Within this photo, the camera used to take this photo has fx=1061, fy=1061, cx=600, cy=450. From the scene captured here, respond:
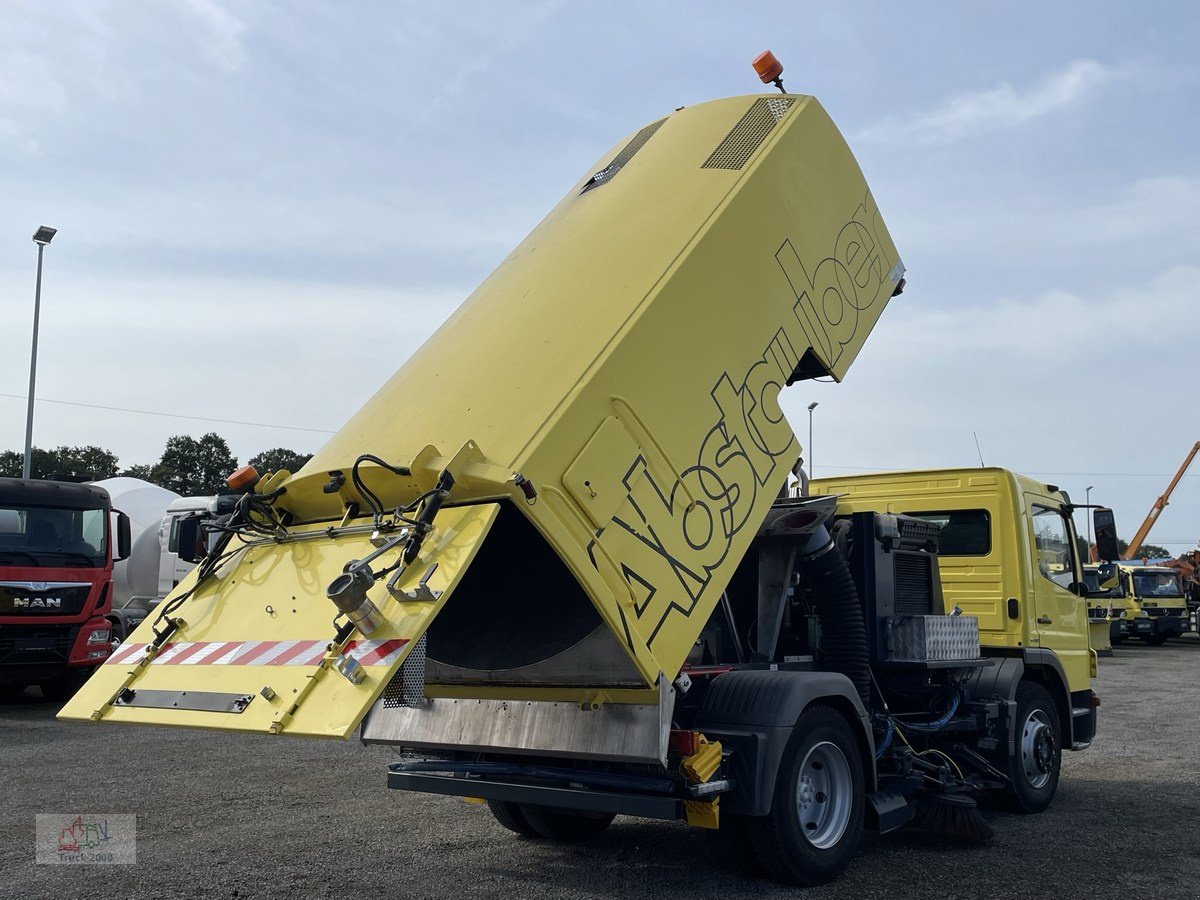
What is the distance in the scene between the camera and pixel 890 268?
267 inches

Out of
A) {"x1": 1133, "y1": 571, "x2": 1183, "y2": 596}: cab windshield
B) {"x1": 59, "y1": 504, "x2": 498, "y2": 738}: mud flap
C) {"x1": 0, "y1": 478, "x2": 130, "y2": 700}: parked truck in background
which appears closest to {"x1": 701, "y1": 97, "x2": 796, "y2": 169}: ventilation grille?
{"x1": 59, "y1": 504, "x2": 498, "y2": 738}: mud flap

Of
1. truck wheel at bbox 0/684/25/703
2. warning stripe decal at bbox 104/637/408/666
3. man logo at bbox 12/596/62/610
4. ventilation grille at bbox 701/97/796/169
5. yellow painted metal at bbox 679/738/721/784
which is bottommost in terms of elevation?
truck wheel at bbox 0/684/25/703

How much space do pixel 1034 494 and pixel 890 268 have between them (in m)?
2.74

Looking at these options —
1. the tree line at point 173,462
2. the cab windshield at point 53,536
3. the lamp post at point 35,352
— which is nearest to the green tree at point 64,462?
the tree line at point 173,462

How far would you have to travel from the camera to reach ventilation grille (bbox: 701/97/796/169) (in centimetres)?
576

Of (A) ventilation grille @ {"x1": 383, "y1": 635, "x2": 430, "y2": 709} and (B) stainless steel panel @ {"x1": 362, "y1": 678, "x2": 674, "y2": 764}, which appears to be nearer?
(A) ventilation grille @ {"x1": 383, "y1": 635, "x2": 430, "y2": 709}

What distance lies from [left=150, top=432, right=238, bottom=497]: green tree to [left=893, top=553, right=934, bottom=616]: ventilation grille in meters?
51.7

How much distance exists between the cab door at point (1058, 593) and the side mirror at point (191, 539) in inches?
233

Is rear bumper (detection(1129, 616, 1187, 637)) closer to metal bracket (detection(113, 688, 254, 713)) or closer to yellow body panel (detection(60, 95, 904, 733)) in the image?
yellow body panel (detection(60, 95, 904, 733))

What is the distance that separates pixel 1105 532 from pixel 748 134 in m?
4.50

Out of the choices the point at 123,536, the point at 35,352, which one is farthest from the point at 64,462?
the point at 123,536

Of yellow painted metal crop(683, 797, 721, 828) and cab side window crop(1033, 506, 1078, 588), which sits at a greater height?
cab side window crop(1033, 506, 1078, 588)

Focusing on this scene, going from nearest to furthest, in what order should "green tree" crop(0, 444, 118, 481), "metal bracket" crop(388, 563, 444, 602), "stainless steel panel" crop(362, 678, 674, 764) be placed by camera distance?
1. "metal bracket" crop(388, 563, 444, 602)
2. "stainless steel panel" crop(362, 678, 674, 764)
3. "green tree" crop(0, 444, 118, 481)

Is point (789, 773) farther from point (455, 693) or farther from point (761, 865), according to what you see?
point (455, 693)
